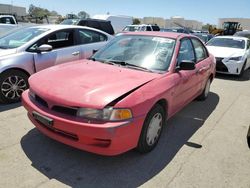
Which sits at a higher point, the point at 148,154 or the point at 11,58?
the point at 11,58

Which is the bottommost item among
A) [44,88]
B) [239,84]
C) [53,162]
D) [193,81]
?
[239,84]

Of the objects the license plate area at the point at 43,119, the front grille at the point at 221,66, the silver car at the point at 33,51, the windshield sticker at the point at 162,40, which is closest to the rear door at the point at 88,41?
the silver car at the point at 33,51

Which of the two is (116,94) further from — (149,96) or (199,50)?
(199,50)

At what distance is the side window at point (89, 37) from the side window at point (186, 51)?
2.77m

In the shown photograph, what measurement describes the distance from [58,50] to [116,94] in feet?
10.7

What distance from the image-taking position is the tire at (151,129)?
3.12 metres

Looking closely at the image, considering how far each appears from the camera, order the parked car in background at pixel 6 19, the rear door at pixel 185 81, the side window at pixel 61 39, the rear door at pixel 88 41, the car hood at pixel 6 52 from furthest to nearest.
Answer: the parked car in background at pixel 6 19, the rear door at pixel 88 41, the side window at pixel 61 39, the car hood at pixel 6 52, the rear door at pixel 185 81

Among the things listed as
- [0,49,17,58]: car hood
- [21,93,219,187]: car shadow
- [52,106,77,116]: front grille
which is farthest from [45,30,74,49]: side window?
[52,106,77,116]: front grille

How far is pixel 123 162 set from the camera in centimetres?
317

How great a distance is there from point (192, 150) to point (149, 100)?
3.67 feet

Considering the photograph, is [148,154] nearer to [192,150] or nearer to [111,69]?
[192,150]

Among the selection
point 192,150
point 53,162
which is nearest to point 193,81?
point 192,150

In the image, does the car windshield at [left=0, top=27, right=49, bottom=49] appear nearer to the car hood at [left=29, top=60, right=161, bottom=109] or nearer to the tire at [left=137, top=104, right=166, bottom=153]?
the car hood at [left=29, top=60, right=161, bottom=109]

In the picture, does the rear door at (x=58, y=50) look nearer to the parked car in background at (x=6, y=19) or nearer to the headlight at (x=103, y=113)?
the headlight at (x=103, y=113)
